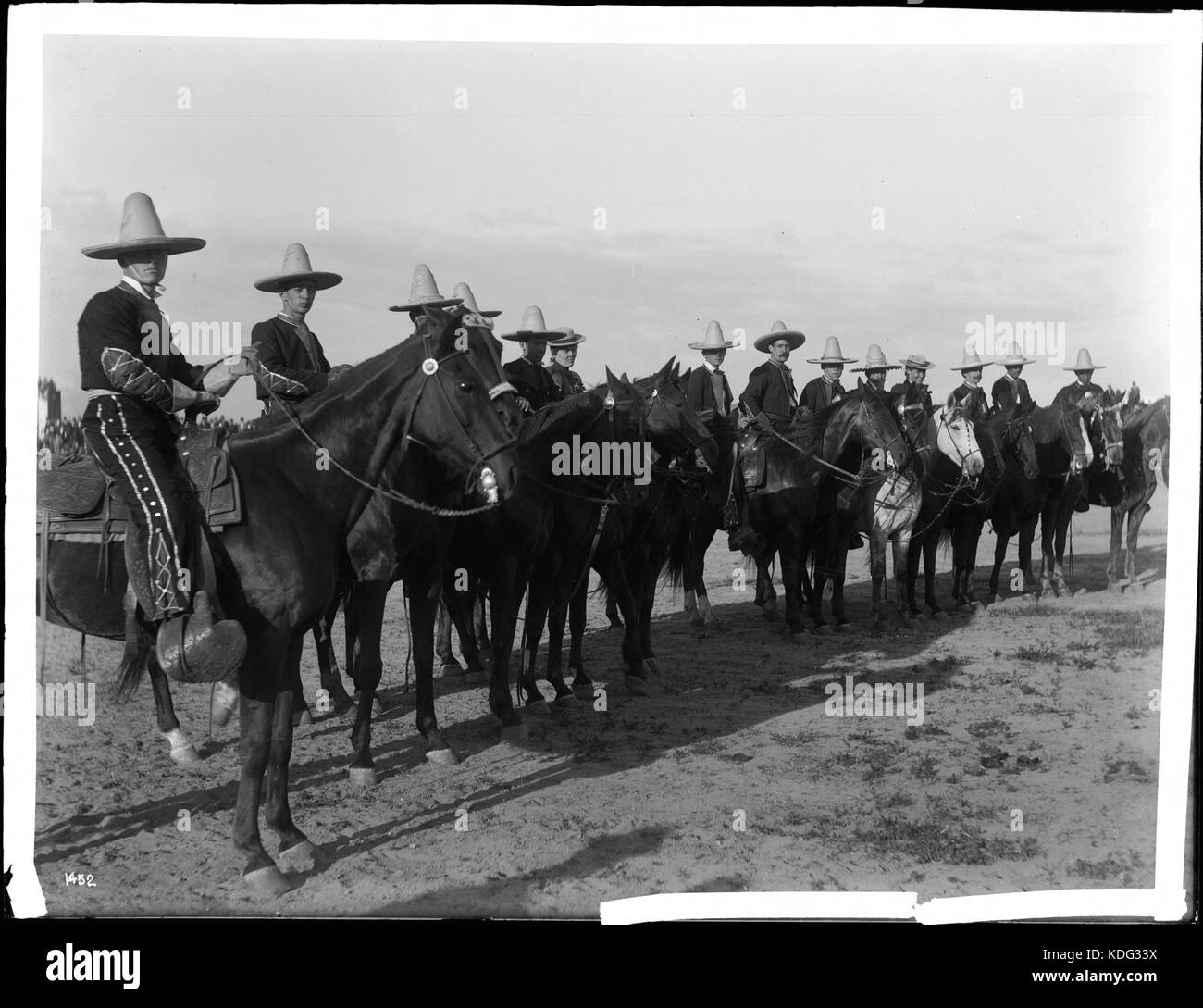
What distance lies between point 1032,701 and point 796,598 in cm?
395

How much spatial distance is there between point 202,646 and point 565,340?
721cm

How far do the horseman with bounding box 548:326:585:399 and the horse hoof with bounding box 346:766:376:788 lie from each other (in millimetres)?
4567

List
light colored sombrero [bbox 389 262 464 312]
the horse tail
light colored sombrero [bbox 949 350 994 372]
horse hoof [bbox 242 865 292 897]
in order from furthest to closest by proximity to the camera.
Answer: light colored sombrero [bbox 949 350 994 372] < light colored sombrero [bbox 389 262 464 312] < the horse tail < horse hoof [bbox 242 865 292 897]

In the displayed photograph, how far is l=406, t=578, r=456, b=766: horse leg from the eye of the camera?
29.7ft

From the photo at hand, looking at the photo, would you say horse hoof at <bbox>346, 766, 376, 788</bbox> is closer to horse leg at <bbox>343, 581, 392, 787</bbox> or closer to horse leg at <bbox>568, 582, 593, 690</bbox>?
horse leg at <bbox>343, 581, 392, 787</bbox>

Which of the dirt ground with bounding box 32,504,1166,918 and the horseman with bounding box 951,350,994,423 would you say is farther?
the horseman with bounding box 951,350,994,423

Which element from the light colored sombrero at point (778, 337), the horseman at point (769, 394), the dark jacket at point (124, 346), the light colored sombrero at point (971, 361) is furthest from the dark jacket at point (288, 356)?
the light colored sombrero at point (971, 361)

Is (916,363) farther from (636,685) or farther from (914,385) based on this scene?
(636,685)

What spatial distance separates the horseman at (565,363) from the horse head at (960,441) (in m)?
4.96

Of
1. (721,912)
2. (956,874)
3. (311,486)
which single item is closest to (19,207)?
(311,486)

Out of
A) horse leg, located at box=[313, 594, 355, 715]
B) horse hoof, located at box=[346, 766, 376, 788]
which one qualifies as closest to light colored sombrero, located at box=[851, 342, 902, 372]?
horse leg, located at box=[313, 594, 355, 715]

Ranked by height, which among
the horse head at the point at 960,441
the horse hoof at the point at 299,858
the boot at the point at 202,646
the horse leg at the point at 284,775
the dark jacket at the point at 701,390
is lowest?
the horse hoof at the point at 299,858

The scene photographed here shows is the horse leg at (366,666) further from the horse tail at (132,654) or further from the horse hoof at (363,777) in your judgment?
the horse tail at (132,654)

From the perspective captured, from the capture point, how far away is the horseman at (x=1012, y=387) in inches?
688
